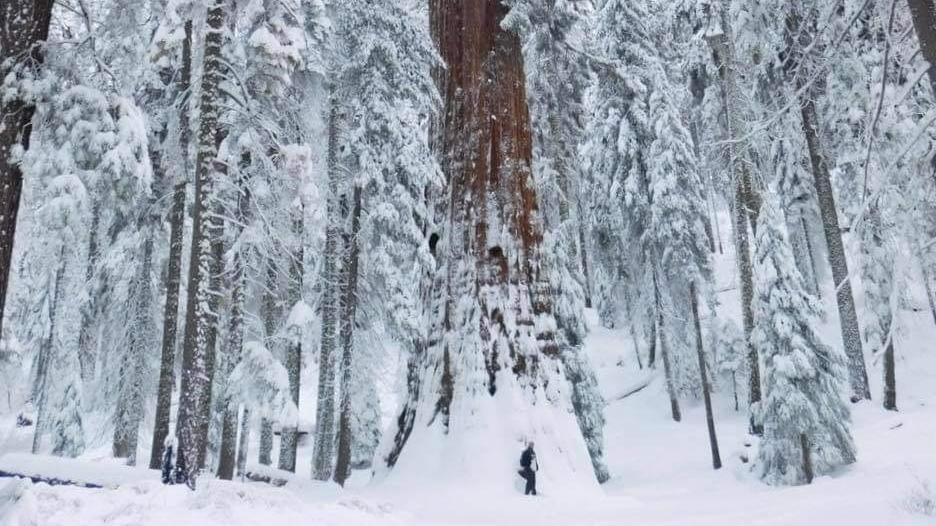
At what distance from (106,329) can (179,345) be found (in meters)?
2.10

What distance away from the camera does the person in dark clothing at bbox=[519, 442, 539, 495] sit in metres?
5.28

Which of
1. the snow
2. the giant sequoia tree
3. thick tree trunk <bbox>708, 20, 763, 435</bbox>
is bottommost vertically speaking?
the snow

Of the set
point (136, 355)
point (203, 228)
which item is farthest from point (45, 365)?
point (203, 228)

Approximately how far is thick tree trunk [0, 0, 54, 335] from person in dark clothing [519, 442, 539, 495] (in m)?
4.33

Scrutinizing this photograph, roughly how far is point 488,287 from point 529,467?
1.72 metres

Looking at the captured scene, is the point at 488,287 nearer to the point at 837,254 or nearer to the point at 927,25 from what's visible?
the point at 927,25

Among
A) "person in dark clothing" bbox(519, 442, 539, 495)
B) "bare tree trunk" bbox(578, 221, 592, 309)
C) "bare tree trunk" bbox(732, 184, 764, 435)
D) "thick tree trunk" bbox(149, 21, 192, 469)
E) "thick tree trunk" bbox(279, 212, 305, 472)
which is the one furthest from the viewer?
"bare tree trunk" bbox(578, 221, 592, 309)

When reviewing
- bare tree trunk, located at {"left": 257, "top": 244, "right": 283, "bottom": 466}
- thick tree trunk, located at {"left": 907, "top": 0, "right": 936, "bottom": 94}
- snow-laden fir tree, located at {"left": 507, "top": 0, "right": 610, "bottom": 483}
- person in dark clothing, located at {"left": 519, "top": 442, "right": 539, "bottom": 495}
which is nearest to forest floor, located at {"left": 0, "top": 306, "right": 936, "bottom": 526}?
person in dark clothing, located at {"left": 519, "top": 442, "right": 539, "bottom": 495}

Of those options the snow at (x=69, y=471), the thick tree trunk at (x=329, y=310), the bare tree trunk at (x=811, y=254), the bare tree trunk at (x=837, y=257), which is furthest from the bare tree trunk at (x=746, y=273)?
the snow at (x=69, y=471)

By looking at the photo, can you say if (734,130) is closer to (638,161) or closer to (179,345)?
(638,161)

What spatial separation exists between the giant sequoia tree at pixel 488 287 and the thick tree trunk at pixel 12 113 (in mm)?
3731

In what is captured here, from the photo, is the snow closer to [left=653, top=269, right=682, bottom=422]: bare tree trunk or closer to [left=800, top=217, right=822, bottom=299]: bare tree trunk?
[left=653, top=269, right=682, bottom=422]: bare tree trunk

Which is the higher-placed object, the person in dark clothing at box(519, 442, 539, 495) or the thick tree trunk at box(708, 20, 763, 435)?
the thick tree trunk at box(708, 20, 763, 435)

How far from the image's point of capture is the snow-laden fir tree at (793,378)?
14078 mm
